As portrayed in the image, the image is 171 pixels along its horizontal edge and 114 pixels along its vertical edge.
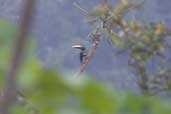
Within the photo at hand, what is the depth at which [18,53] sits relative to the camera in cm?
19

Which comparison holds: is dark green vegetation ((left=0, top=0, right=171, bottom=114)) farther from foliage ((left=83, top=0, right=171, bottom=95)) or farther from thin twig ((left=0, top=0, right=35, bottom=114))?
foliage ((left=83, top=0, right=171, bottom=95))

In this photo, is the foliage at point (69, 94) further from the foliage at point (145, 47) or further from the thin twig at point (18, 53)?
the foliage at point (145, 47)

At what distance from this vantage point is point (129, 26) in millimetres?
905

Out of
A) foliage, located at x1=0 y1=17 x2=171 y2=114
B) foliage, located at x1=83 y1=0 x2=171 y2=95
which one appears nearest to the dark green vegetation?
foliage, located at x1=0 y1=17 x2=171 y2=114

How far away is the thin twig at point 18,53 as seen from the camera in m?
0.19

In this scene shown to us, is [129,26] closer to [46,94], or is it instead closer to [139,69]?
[139,69]

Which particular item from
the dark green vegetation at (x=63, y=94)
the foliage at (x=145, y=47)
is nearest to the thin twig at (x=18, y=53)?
the dark green vegetation at (x=63, y=94)

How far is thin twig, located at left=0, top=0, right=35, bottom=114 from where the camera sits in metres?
0.19

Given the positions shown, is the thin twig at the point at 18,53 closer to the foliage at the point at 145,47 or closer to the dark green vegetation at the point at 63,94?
the dark green vegetation at the point at 63,94

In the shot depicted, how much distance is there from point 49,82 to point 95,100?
0.02 metres

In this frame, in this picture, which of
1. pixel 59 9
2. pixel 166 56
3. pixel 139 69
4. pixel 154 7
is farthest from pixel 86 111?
pixel 59 9

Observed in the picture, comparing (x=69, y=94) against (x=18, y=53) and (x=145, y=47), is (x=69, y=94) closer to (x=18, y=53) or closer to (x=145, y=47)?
(x=18, y=53)

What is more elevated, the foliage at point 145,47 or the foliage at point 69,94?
the foliage at point 145,47

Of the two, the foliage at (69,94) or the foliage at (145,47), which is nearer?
the foliage at (69,94)
